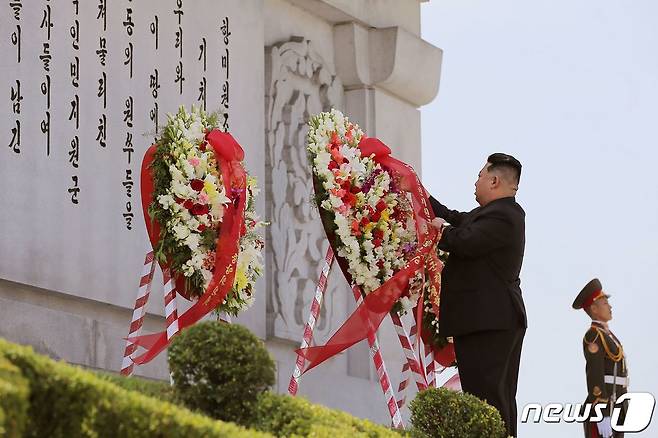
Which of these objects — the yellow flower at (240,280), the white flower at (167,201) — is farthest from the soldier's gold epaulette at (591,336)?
the white flower at (167,201)

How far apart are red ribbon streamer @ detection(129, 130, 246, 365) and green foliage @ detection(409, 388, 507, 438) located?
1355 mm

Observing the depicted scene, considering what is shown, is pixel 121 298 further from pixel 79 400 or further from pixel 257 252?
pixel 79 400

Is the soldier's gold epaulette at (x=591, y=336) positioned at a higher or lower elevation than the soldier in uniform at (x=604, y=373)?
higher

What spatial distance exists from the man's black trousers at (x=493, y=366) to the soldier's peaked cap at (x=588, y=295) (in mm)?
3123

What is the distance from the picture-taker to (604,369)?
1027cm

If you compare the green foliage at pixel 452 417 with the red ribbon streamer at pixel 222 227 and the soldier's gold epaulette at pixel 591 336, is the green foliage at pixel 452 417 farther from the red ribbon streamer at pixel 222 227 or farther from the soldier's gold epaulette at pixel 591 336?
the soldier's gold epaulette at pixel 591 336

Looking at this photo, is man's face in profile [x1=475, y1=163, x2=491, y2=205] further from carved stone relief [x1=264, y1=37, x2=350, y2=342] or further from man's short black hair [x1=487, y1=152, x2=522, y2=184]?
carved stone relief [x1=264, y1=37, x2=350, y2=342]

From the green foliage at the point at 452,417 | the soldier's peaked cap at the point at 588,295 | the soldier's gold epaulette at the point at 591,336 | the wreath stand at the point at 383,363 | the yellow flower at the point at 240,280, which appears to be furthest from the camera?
the soldier's peaked cap at the point at 588,295

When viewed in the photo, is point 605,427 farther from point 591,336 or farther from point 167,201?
point 167,201

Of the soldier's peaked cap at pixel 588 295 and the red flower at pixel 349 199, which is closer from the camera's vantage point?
the red flower at pixel 349 199

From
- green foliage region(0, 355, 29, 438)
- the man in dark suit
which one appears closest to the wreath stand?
the man in dark suit

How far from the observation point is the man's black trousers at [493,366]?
7242mm

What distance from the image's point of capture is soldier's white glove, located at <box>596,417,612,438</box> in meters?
10.1

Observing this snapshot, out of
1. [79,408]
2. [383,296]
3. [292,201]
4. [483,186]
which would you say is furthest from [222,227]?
[292,201]
